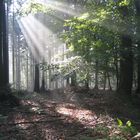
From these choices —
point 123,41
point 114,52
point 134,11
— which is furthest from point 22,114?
point 134,11

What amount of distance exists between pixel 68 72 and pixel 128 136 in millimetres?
5749

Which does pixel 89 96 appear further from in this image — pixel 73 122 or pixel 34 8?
pixel 73 122

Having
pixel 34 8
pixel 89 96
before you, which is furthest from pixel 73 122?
pixel 34 8

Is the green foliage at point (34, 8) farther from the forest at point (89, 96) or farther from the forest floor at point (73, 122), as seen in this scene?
the forest floor at point (73, 122)

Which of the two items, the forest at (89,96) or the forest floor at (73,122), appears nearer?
the forest floor at (73,122)

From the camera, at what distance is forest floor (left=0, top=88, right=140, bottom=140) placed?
284 inches

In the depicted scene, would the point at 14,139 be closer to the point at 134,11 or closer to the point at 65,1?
the point at 134,11

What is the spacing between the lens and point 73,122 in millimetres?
8914

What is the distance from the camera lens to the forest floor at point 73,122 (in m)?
7.21

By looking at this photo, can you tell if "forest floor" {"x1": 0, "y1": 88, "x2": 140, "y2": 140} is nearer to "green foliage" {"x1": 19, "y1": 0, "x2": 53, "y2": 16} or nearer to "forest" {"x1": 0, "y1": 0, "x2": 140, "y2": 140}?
"forest" {"x1": 0, "y1": 0, "x2": 140, "y2": 140}

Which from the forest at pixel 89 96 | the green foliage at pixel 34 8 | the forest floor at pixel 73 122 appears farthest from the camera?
the green foliage at pixel 34 8

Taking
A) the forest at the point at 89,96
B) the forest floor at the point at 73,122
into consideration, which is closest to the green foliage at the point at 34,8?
the forest at the point at 89,96

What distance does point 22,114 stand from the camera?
33.1 ft

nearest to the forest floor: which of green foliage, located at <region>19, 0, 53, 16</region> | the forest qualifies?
the forest
